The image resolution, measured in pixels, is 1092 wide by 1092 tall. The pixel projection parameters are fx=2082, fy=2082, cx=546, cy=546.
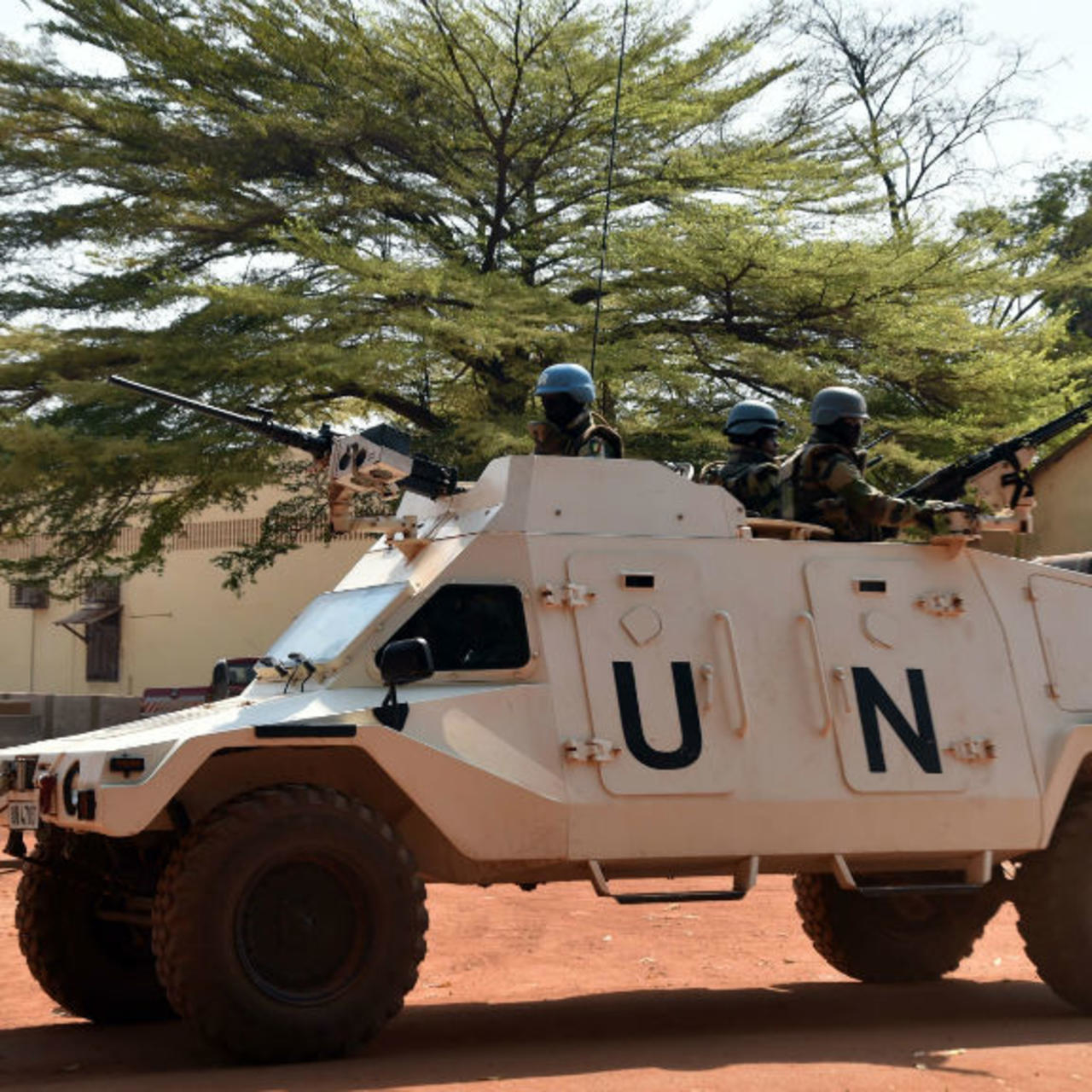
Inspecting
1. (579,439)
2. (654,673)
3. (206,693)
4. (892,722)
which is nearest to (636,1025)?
(654,673)

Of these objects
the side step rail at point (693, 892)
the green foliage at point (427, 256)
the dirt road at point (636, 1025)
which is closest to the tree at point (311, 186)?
the green foliage at point (427, 256)

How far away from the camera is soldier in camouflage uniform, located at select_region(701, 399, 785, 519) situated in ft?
31.8

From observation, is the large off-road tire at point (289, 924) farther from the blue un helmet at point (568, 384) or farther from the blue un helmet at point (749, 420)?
the blue un helmet at point (749, 420)

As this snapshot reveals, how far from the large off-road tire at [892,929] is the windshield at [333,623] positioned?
2.76 metres

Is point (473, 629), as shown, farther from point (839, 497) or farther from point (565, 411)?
point (839, 497)

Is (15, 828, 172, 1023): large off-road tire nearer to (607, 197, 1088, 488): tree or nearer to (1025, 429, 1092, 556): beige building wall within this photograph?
(607, 197, 1088, 488): tree

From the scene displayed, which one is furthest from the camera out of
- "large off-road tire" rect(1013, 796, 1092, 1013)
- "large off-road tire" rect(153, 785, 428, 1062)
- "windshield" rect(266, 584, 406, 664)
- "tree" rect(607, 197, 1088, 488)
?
"tree" rect(607, 197, 1088, 488)

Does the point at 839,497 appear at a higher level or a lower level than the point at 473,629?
higher

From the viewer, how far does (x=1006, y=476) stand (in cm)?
952

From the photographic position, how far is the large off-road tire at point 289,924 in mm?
7238

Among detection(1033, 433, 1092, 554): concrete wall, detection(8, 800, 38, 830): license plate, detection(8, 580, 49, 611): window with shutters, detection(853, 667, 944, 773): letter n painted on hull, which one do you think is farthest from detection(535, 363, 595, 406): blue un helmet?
detection(8, 580, 49, 611): window with shutters

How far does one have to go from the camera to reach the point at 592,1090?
262 inches

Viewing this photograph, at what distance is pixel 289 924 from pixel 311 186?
16366 millimetres

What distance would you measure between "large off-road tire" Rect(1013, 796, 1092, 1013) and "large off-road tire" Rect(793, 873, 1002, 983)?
114cm
